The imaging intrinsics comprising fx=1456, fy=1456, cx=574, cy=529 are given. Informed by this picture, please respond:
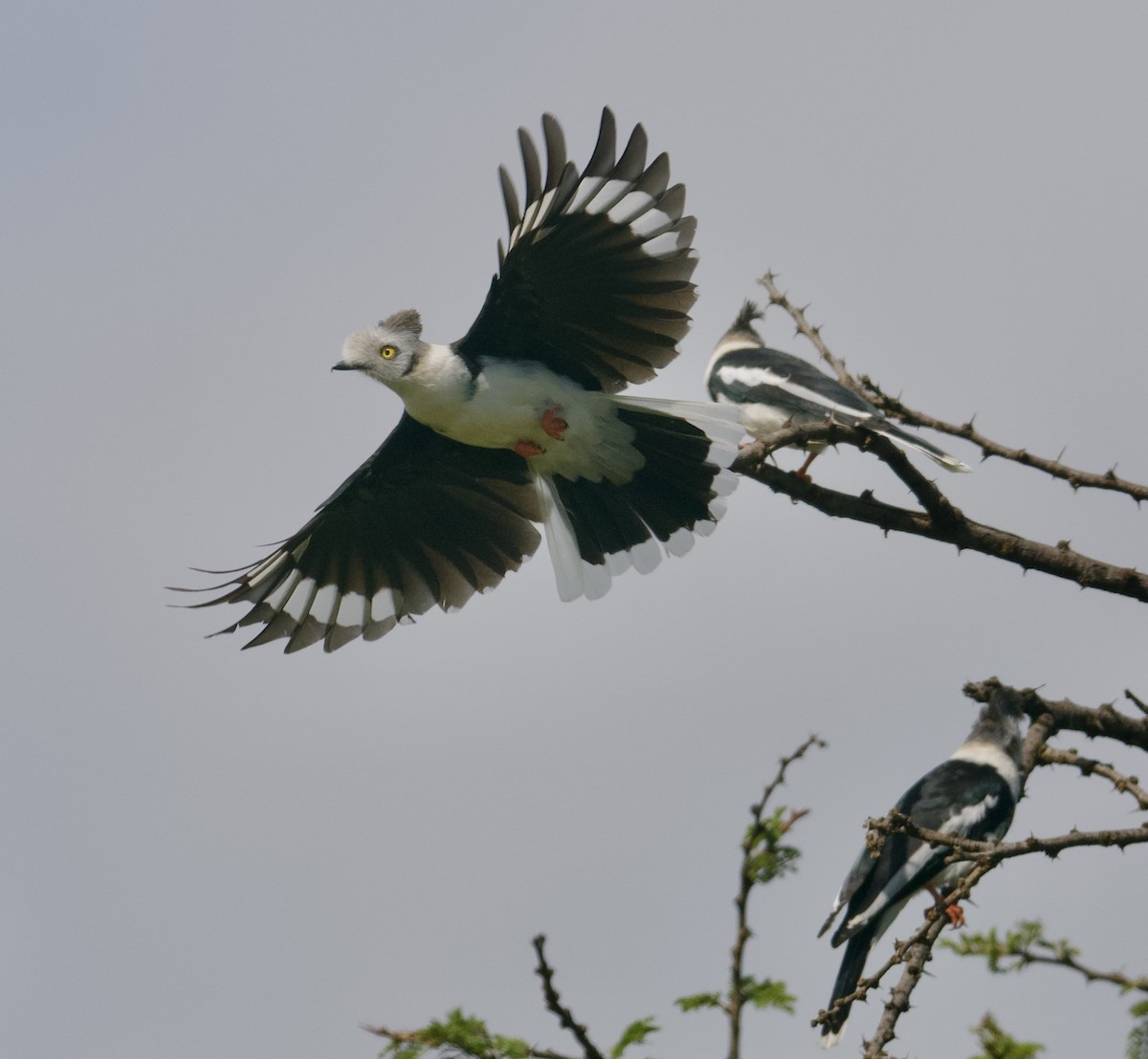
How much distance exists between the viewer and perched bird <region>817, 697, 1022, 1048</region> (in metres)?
5.17

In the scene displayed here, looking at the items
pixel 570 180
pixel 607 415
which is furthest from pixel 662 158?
pixel 607 415

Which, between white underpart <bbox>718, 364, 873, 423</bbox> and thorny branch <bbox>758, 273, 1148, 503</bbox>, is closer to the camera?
thorny branch <bbox>758, 273, 1148, 503</bbox>

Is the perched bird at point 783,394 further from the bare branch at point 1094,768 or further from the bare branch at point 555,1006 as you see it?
the bare branch at point 555,1006

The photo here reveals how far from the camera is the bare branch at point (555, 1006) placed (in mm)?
2783

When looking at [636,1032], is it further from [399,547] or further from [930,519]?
[399,547]

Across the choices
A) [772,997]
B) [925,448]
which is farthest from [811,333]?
[772,997]

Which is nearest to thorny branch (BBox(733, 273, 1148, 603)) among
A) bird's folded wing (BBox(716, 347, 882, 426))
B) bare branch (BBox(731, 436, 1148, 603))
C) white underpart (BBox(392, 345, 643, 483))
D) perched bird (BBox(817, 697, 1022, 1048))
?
bare branch (BBox(731, 436, 1148, 603))

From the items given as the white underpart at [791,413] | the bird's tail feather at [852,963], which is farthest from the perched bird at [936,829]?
the white underpart at [791,413]

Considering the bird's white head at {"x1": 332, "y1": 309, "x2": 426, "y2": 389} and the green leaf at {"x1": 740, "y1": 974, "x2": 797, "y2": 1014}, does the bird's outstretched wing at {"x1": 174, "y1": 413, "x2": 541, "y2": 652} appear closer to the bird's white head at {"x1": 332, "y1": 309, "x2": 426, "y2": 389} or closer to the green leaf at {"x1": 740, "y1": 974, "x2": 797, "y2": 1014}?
the bird's white head at {"x1": 332, "y1": 309, "x2": 426, "y2": 389}

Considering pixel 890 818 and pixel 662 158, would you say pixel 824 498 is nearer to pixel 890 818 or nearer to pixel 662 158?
pixel 662 158

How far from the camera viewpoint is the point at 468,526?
21.1ft

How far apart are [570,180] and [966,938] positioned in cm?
281

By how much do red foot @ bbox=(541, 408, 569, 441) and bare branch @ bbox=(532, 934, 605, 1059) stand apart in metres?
3.13

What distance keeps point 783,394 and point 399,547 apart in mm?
1940
